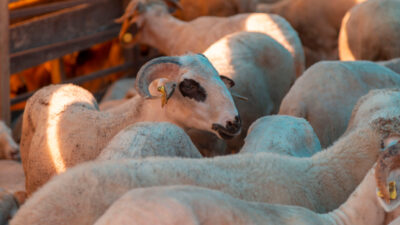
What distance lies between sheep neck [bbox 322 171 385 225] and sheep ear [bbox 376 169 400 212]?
0.07 meters

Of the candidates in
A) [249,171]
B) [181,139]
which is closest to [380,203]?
[249,171]

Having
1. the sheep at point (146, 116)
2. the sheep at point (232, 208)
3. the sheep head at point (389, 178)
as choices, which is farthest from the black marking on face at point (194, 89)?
the sheep head at point (389, 178)

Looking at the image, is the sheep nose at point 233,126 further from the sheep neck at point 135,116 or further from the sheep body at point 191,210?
the sheep body at point 191,210

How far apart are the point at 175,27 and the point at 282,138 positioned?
481 centimetres

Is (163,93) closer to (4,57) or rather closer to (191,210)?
(191,210)

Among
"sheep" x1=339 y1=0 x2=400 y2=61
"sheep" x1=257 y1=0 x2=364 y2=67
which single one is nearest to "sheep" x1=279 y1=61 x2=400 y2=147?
"sheep" x1=339 y1=0 x2=400 y2=61

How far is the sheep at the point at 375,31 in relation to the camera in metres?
7.59

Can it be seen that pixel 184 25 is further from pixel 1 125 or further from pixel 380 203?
pixel 380 203

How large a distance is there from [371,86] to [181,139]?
223 cm


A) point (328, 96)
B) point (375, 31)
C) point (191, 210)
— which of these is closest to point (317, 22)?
point (375, 31)

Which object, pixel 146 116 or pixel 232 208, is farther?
pixel 146 116

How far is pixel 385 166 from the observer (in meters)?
2.55

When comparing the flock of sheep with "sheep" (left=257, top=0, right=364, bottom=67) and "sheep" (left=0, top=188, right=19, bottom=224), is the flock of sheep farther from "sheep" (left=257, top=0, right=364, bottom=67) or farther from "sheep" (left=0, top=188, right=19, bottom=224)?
"sheep" (left=257, top=0, right=364, bottom=67)

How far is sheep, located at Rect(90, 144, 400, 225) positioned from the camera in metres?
1.99
